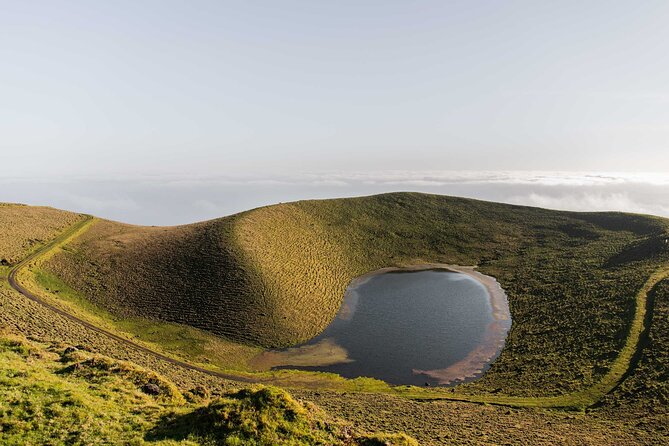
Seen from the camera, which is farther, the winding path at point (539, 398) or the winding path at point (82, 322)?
the winding path at point (82, 322)

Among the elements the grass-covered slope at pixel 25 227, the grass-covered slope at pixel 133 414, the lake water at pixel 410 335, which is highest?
the grass-covered slope at pixel 25 227

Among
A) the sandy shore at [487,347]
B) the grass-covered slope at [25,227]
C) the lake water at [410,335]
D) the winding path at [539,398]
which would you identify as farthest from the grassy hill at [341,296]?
the lake water at [410,335]

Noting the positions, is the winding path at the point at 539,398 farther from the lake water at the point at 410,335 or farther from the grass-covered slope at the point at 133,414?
the grass-covered slope at the point at 133,414

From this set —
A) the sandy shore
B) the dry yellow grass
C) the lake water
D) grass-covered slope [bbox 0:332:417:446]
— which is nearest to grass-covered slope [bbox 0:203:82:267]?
the dry yellow grass

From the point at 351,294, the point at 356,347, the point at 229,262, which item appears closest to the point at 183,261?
the point at 229,262

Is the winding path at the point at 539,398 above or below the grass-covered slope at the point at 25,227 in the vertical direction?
below

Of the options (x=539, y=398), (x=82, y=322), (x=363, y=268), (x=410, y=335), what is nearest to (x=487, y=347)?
(x=410, y=335)

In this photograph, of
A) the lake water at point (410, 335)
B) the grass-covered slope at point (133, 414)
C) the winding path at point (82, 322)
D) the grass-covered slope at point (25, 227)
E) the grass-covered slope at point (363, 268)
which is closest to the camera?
the grass-covered slope at point (133, 414)

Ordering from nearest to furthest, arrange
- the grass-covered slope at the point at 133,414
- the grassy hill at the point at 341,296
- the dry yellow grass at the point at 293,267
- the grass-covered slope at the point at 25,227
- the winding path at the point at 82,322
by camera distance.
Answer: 1. the grass-covered slope at the point at 133,414
2. the grassy hill at the point at 341,296
3. the winding path at the point at 82,322
4. the dry yellow grass at the point at 293,267
5. the grass-covered slope at the point at 25,227
